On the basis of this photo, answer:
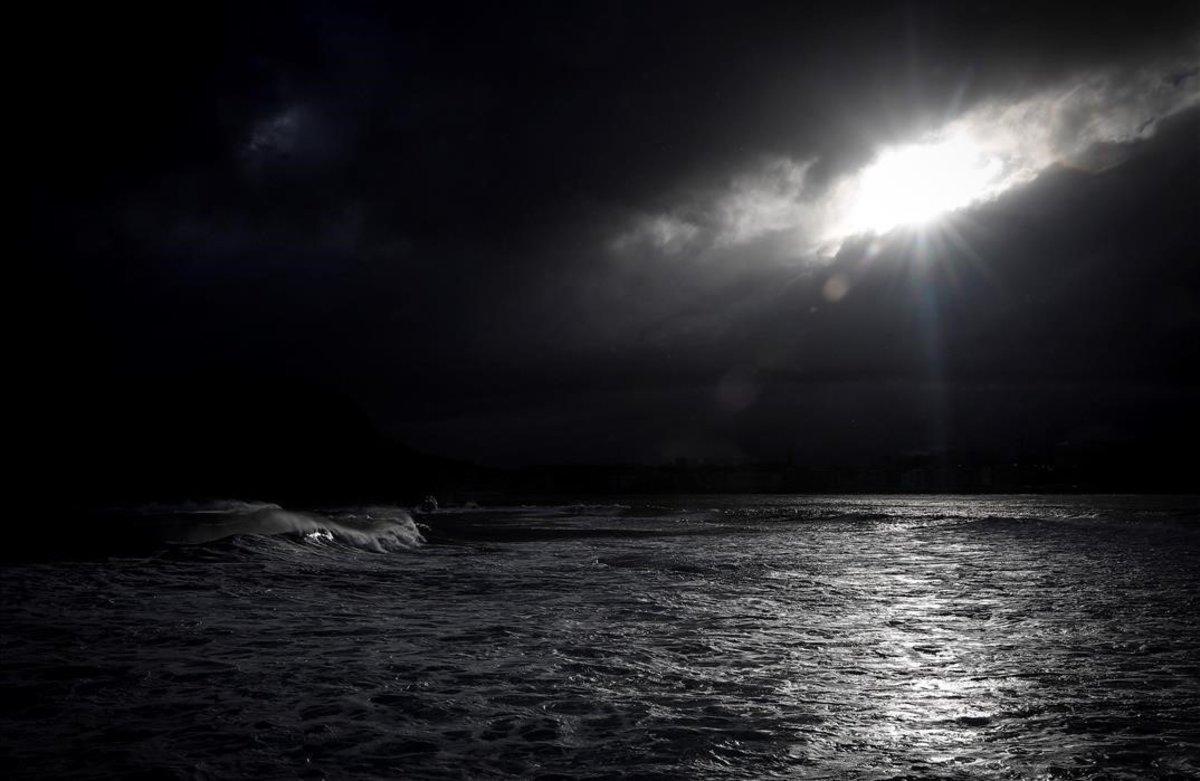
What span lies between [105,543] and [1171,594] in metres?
26.1

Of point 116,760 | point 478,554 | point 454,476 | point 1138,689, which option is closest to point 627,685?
point 116,760

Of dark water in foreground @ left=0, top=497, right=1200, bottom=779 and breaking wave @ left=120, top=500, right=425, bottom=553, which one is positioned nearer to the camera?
dark water in foreground @ left=0, top=497, right=1200, bottom=779

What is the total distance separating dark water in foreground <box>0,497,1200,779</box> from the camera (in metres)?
5.21

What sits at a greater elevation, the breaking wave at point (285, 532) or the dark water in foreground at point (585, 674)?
the dark water in foreground at point (585, 674)

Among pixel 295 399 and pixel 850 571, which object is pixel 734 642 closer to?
pixel 850 571

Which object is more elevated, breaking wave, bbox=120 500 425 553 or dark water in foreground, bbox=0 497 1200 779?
dark water in foreground, bbox=0 497 1200 779

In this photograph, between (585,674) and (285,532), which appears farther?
(285,532)

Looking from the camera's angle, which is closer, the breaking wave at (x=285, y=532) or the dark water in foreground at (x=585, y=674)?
the dark water in foreground at (x=585, y=674)

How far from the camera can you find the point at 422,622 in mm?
10703

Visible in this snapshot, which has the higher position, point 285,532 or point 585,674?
point 585,674

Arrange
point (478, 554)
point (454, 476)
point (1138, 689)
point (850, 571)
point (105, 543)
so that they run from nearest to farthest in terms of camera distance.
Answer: point (1138, 689)
point (850, 571)
point (105, 543)
point (478, 554)
point (454, 476)

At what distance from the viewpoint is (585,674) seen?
7.72 meters

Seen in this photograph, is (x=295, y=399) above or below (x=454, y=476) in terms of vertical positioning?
above

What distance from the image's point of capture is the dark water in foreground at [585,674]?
521 centimetres
